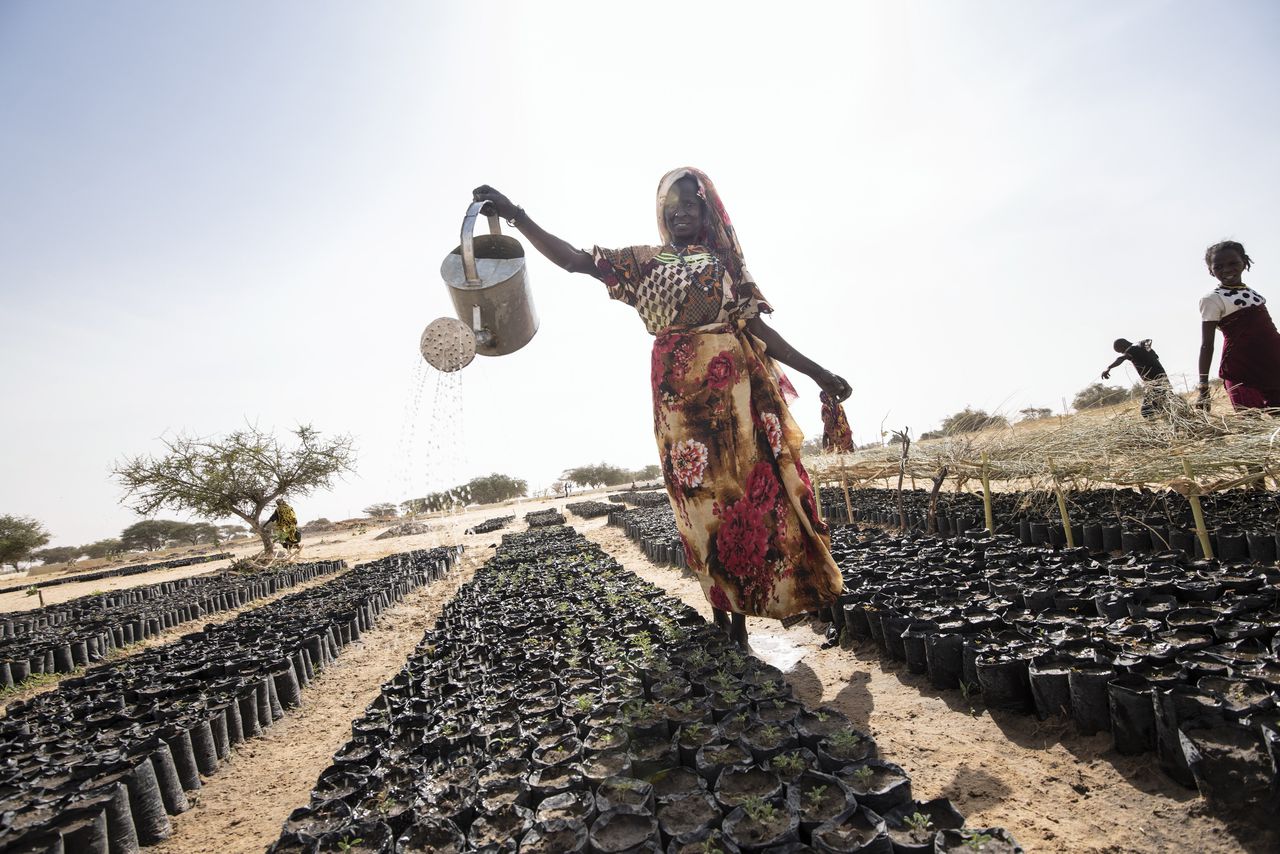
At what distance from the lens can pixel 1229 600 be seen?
9.08 feet

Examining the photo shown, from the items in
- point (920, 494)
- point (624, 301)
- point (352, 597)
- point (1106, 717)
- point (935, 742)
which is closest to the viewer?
point (1106, 717)

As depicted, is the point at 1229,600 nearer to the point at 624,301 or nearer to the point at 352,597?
the point at 624,301

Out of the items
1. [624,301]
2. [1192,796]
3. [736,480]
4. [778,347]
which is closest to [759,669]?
[736,480]

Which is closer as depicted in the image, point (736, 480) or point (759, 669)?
point (759, 669)

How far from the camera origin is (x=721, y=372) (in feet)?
10.1

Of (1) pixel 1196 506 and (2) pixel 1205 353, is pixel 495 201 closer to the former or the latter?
(1) pixel 1196 506

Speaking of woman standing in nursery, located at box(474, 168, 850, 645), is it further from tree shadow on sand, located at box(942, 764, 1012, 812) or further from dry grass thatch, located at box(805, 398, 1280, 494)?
dry grass thatch, located at box(805, 398, 1280, 494)

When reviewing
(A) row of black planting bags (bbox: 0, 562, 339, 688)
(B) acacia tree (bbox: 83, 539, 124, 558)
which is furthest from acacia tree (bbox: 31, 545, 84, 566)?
(A) row of black planting bags (bbox: 0, 562, 339, 688)

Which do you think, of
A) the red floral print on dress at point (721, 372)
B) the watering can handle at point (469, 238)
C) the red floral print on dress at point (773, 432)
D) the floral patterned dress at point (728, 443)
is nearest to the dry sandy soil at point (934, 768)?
the floral patterned dress at point (728, 443)

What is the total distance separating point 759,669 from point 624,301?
2038mm

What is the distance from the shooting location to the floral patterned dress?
2.99 m

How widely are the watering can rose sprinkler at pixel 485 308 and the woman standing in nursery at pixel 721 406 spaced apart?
1.23 ft

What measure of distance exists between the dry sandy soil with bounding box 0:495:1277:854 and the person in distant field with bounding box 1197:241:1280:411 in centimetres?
392

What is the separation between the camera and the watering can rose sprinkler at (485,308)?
128 inches
